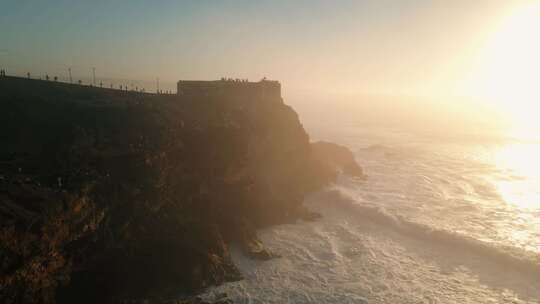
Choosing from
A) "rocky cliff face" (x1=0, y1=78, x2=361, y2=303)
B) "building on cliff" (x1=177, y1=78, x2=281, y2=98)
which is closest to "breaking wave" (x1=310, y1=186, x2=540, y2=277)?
"rocky cliff face" (x1=0, y1=78, x2=361, y2=303)

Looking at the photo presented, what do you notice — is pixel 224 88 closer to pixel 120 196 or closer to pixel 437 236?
pixel 120 196

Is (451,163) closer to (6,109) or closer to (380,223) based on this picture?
(380,223)

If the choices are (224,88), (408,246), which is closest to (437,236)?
(408,246)

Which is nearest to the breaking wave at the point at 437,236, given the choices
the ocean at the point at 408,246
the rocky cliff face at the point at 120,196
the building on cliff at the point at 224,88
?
the ocean at the point at 408,246

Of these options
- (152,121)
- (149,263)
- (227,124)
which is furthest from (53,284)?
(227,124)

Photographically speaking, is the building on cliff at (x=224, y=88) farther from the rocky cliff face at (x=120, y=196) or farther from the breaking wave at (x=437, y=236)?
the breaking wave at (x=437, y=236)

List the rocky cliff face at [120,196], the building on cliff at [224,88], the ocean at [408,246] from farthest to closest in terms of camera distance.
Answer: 1. the building on cliff at [224,88]
2. the ocean at [408,246]
3. the rocky cliff face at [120,196]

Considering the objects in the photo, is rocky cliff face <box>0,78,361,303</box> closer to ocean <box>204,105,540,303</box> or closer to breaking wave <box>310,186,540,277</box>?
ocean <box>204,105,540,303</box>

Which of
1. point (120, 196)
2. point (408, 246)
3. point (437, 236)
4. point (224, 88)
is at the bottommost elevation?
point (408, 246)
